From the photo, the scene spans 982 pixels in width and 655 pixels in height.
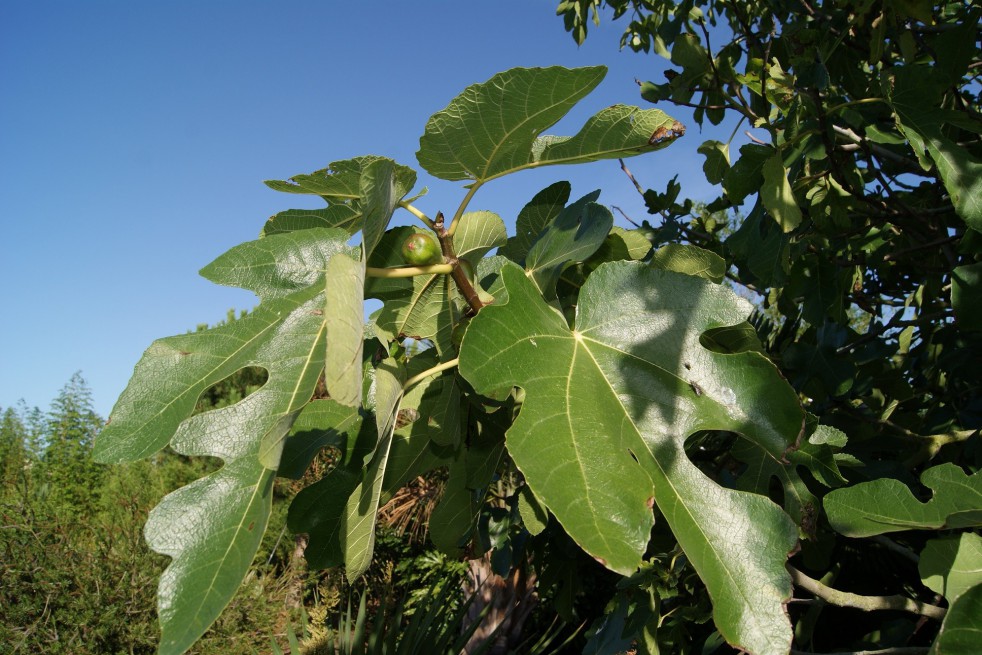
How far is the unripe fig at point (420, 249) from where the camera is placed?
0.91m

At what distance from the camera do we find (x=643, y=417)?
809mm

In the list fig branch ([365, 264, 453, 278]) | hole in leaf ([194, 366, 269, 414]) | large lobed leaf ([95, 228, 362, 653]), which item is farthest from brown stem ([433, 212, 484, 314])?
hole in leaf ([194, 366, 269, 414])

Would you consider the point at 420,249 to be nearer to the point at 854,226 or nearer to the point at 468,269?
the point at 468,269

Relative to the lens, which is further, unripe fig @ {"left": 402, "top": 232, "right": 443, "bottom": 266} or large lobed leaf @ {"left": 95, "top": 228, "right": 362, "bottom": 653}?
unripe fig @ {"left": 402, "top": 232, "right": 443, "bottom": 266}

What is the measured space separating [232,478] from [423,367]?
1.11 ft

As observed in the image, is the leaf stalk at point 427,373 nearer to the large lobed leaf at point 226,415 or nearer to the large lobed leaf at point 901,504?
the large lobed leaf at point 226,415

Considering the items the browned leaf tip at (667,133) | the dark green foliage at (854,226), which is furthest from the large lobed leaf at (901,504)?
the browned leaf tip at (667,133)

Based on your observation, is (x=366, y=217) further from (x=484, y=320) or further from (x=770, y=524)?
(x=770, y=524)

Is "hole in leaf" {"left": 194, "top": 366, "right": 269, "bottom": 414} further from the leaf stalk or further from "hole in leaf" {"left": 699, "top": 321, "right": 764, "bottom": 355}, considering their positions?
"hole in leaf" {"left": 699, "top": 321, "right": 764, "bottom": 355}

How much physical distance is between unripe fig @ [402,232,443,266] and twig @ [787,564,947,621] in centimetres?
67

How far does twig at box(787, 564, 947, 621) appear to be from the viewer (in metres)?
0.96

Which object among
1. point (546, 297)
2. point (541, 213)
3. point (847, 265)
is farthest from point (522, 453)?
point (847, 265)

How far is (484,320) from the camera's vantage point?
76 cm

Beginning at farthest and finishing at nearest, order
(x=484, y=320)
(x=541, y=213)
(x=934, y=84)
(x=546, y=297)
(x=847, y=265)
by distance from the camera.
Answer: (x=847, y=265) → (x=934, y=84) → (x=541, y=213) → (x=546, y=297) → (x=484, y=320)
